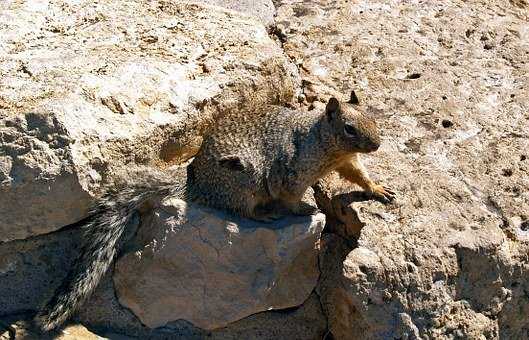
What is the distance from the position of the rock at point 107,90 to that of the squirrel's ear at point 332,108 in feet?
1.92

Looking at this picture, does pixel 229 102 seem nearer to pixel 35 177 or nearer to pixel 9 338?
pixel 35 177

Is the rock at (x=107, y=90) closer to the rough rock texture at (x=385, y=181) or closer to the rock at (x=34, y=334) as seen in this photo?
the rough rock texture at (x=385, y=181)

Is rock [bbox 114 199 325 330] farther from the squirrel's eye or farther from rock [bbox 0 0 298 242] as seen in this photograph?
the squirrel's eye

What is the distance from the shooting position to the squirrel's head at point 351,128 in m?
4.75

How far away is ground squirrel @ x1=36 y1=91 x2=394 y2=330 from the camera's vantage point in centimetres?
464

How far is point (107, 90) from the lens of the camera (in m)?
4.78

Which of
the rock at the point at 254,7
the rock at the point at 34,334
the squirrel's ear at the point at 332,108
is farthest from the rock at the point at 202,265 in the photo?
the rock at the point at 254,7

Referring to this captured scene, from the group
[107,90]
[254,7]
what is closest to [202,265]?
[107,90]

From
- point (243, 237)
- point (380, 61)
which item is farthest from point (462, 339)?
point (380, 61)

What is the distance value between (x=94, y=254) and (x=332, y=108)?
5.40ft

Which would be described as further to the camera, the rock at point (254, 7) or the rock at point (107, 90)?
the rock at point (254, 7)

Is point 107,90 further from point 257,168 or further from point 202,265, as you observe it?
point 202,265

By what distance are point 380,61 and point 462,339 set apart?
2308 mm

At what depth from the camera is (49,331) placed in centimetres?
458
